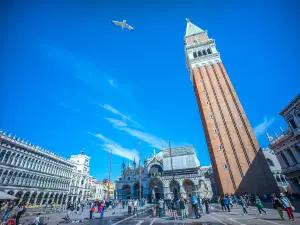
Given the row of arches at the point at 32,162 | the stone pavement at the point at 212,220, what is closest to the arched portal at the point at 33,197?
the row of arches at the point at 32,162

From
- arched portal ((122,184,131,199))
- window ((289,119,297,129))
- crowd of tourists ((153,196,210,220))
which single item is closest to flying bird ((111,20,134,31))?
crowd of tourists ((153,196,210,220))

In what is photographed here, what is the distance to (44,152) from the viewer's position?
148ft

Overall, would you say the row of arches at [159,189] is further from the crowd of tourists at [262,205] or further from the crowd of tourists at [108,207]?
the crowd of tourists at [262,205]

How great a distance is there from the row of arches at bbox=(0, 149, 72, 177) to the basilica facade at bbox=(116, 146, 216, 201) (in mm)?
20196

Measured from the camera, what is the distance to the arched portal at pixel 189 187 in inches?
1705

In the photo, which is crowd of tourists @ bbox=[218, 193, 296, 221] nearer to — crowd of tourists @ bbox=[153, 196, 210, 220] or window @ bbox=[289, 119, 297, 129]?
crowd of tourists @ bbox=[153, 196, 210, 220]

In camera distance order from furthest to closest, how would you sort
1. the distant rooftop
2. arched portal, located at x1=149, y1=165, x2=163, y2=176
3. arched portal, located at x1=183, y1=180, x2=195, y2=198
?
arched portal, located at x1=149, y1=165, x2=163, y2=176, arched portal, located at x1=183, y1=180, x2=195, y2=198, the distant rooftop

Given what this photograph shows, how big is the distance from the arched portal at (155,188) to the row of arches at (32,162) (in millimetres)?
31138

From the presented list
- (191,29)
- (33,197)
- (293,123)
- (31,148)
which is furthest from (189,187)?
→ (191,29)

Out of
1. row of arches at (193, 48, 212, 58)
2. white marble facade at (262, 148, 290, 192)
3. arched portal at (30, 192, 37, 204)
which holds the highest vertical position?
row of arches at (193, 48, 212, 58)

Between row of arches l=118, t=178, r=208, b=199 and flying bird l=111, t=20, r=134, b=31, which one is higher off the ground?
flying bird l=111, t=20, r=134, b=31

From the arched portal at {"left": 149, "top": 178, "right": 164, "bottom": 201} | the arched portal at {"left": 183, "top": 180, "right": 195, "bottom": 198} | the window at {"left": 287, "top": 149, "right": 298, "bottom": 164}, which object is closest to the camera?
the window at {"left": 287, "top": 149, "right": 298, "bottom": 164}

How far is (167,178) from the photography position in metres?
45.4

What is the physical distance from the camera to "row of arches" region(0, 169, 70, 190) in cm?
3338
